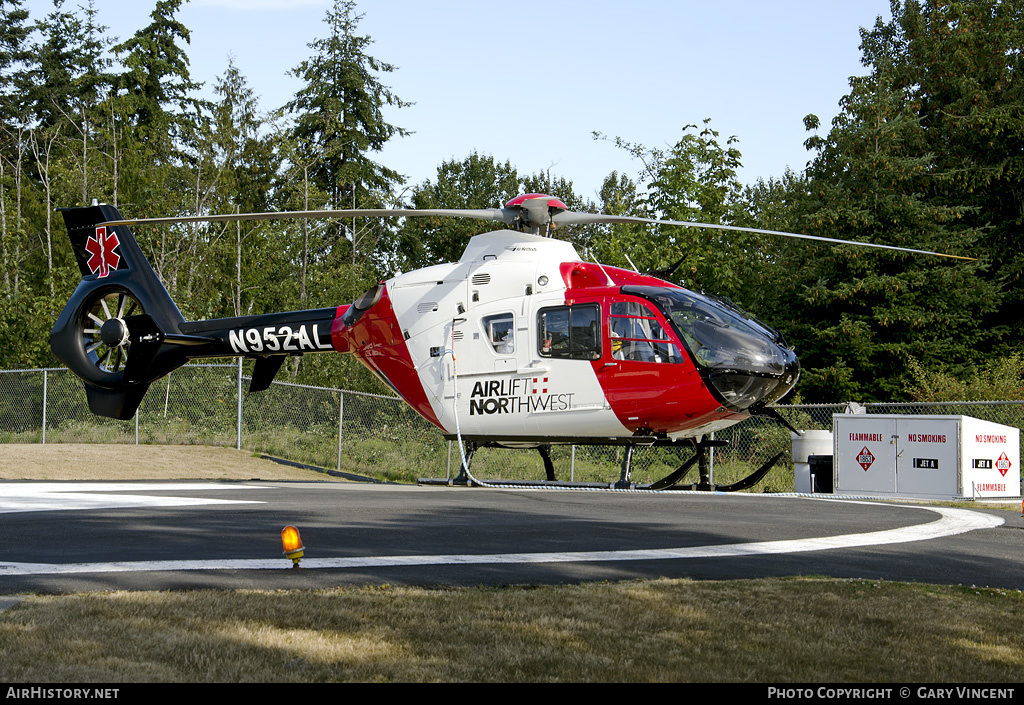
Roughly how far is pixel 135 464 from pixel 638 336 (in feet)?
59.1

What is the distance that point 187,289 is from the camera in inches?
1547

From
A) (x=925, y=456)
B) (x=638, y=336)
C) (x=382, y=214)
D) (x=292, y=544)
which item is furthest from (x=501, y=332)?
(x=925, y=456)

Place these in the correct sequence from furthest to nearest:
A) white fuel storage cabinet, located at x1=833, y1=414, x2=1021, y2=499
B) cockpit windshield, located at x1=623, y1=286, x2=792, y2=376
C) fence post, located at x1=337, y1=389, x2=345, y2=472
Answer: fence post, located at x1=337, y1=389, x2=345, y2=472, white fuel storage cabinet, located at x1=833, y1=414, x2=1021, y2=499, cockpit windshield, located at x1=623, y1=286, x2=792, y2=376

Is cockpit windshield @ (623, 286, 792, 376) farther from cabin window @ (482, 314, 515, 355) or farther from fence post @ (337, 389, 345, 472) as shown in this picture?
fence post @ (337, 389, 345, 472)

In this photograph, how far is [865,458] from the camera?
20516mm

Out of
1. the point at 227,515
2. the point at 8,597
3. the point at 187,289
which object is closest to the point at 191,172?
the point at 187,289

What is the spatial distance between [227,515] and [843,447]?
512 inches

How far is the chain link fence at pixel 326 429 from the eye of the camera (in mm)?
24938

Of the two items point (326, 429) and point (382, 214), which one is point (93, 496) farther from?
point (382, 214)

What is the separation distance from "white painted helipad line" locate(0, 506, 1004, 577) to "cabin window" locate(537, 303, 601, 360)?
232cm

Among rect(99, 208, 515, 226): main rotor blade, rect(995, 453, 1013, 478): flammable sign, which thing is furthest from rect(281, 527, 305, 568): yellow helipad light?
rect(995, 453, 1013, 478): flammable sign

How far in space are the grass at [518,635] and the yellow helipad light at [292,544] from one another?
1180 mm

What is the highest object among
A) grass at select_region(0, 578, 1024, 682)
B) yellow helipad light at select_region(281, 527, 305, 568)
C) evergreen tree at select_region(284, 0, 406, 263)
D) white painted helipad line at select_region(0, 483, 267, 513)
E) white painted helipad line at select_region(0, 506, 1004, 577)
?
evergreen tree at select_region(284, 0, 406, 263)

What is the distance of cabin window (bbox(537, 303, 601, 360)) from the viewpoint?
10.5 m
